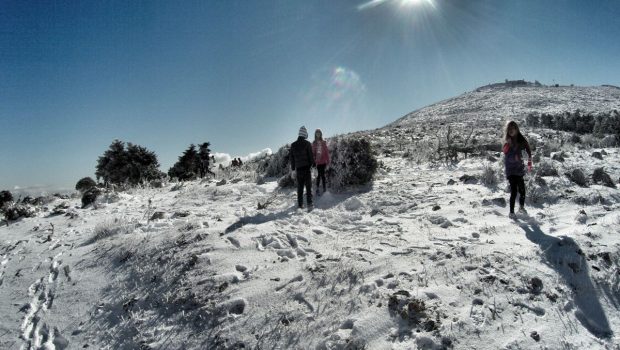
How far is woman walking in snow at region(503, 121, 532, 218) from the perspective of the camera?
5.83m

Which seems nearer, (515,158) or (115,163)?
(515,158)

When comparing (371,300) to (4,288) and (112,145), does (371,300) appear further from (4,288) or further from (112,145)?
(112,145)

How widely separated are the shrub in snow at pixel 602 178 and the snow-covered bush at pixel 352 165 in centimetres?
481

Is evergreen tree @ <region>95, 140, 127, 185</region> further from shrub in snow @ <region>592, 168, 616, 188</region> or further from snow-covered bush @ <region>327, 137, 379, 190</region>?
shrub in snow @ <region>592, 168, 616, 188</region>

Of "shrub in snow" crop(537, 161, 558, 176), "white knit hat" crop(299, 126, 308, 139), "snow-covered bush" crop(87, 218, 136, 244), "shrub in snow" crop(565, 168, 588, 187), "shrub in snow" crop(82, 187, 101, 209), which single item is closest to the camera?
"snow-covered bush" crop(87, 218, 136, 244)

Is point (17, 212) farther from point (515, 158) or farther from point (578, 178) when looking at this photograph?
point (578, 178)

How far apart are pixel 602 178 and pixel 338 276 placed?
21.5 feet

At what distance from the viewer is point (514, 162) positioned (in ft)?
19.4

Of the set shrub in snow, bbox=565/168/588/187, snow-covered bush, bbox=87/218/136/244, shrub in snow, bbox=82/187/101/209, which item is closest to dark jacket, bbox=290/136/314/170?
snow-covered bush, bbox=87/218/136/244

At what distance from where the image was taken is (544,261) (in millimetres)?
4031

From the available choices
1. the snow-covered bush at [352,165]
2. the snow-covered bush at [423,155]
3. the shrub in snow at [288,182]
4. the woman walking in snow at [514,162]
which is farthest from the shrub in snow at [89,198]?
the woman walking in snow at [514,162]

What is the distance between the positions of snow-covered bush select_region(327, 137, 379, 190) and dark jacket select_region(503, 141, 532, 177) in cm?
357

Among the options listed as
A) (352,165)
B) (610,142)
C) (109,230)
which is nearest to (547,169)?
(352,165)

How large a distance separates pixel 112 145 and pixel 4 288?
117ft
